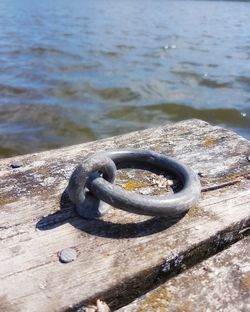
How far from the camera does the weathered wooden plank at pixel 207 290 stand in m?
1.53

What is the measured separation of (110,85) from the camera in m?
8.20

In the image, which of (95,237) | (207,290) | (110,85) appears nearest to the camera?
(207,290)

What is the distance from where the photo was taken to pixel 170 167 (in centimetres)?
221

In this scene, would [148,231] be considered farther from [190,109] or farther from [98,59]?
[98,59]

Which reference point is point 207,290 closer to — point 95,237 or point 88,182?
point 95,237

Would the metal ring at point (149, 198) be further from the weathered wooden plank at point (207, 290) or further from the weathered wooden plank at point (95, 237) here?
the weathered wooden plank at point (207, 290)

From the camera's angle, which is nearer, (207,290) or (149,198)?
(207,290)

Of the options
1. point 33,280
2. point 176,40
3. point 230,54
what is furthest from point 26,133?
point 176,40

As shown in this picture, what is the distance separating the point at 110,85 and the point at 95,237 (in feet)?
21.8

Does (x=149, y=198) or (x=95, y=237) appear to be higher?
(x=149, y=198)

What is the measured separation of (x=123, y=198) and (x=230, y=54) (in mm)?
10509

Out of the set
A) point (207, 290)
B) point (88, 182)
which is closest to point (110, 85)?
point (88, 182)

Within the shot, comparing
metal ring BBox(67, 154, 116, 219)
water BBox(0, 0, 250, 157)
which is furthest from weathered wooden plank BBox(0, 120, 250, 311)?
water BBox(0, 0, 250, 157)

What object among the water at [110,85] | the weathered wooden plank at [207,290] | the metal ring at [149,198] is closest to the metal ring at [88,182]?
the metal ring at [149,198]
